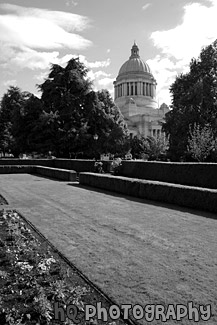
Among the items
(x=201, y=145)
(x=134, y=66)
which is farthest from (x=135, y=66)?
(x=201, y=145)

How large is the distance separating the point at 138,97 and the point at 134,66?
8.82 metres

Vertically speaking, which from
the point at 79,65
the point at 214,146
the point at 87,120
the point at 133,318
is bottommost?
the point at 133,318

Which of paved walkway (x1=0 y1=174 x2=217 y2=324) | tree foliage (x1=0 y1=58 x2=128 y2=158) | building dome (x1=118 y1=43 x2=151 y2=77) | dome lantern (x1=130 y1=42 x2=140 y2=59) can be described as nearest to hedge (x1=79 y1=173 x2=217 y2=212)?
paved walkway (x1=0 y1=174 x2=217 y2=324)

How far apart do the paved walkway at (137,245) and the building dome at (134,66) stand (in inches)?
3324

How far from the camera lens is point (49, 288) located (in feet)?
13.8

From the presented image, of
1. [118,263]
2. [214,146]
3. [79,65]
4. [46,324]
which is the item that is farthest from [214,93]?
[46,324]

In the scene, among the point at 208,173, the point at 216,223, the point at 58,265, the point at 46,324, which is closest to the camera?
the point at 46,324

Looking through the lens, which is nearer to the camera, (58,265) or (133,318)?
(133,318)

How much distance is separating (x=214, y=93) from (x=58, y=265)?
27.4 m

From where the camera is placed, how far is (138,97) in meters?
92.9

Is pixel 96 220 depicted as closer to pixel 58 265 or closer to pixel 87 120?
pixel 58 265

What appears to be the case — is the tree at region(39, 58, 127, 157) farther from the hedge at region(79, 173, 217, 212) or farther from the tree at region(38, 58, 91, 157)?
the hedge at region(79, 173, 217, 212)

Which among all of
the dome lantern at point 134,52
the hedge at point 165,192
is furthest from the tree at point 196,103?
the dome lantern at point 134,52

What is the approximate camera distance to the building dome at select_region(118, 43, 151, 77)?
9117cm
